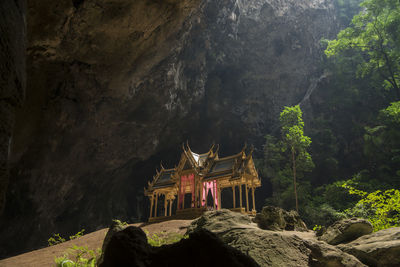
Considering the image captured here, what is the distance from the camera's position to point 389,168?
75.8 feet

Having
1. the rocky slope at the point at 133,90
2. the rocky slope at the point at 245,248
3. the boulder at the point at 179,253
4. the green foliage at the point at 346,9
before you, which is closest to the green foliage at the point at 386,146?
the rocky slope at the point at 133,90

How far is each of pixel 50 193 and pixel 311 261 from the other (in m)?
18.9

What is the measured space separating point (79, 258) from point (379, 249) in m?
9.12

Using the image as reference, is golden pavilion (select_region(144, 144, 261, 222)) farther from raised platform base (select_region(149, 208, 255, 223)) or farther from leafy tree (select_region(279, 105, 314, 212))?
leafy tree (select_region(279, 105, 314, 212))

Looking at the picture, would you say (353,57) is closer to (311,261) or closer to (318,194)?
(318,194)

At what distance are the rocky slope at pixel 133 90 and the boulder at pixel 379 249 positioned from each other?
38.5 ft

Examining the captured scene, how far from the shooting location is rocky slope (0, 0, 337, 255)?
13.1 m

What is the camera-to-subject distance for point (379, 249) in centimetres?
616

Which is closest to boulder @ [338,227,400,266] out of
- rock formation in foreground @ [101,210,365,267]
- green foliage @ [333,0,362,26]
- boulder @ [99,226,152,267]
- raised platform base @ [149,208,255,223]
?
rock formation in foreground @ [101,210,365,267]

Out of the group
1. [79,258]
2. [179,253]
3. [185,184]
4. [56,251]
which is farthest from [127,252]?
[185,184]

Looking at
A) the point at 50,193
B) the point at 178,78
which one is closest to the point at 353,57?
the point at 178,78

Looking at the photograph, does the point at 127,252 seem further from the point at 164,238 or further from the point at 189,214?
the point at 189,214

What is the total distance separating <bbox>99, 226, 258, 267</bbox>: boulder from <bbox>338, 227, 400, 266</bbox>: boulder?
521cm

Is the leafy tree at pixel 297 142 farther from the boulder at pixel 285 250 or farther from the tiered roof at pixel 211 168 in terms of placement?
the boulder at pixel 285 250
